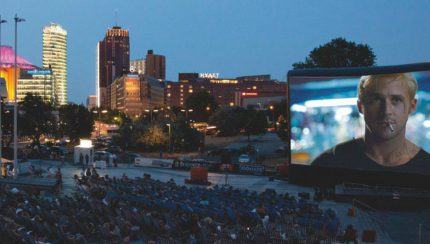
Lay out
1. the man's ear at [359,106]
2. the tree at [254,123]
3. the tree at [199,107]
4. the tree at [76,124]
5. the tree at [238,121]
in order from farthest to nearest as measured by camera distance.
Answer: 1. the tree at [199,107]
2. the tree at [238,121]
3. the tree at [254,123]
4. the tree at [76,124]
5. the man's ear at [359,106]

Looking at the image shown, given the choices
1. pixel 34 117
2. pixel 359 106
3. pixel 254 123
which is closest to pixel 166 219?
pixel 359 106

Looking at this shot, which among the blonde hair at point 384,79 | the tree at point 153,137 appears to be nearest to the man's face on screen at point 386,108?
the blonde hair at point 384,79

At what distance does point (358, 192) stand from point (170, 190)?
1047cm

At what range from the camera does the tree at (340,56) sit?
73250 mm

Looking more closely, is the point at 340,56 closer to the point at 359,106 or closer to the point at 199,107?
the point at 359,106

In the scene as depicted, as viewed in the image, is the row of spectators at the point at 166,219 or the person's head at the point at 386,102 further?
the person's head at the point at 386,102

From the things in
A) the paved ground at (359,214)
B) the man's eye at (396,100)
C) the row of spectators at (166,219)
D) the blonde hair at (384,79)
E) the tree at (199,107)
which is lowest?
the paved ground at (359,214)

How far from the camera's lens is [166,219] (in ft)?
60.7

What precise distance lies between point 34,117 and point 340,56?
4050cm

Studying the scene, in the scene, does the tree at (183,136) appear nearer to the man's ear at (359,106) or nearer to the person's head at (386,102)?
the man's ear at (359,106)

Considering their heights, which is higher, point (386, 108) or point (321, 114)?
point (386, 108)

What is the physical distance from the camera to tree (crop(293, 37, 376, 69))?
73.2 metres

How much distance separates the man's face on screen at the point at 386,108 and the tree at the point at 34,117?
44.4 m

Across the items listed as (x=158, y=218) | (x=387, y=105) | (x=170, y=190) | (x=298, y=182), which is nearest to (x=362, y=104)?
(x=387, y=105)
